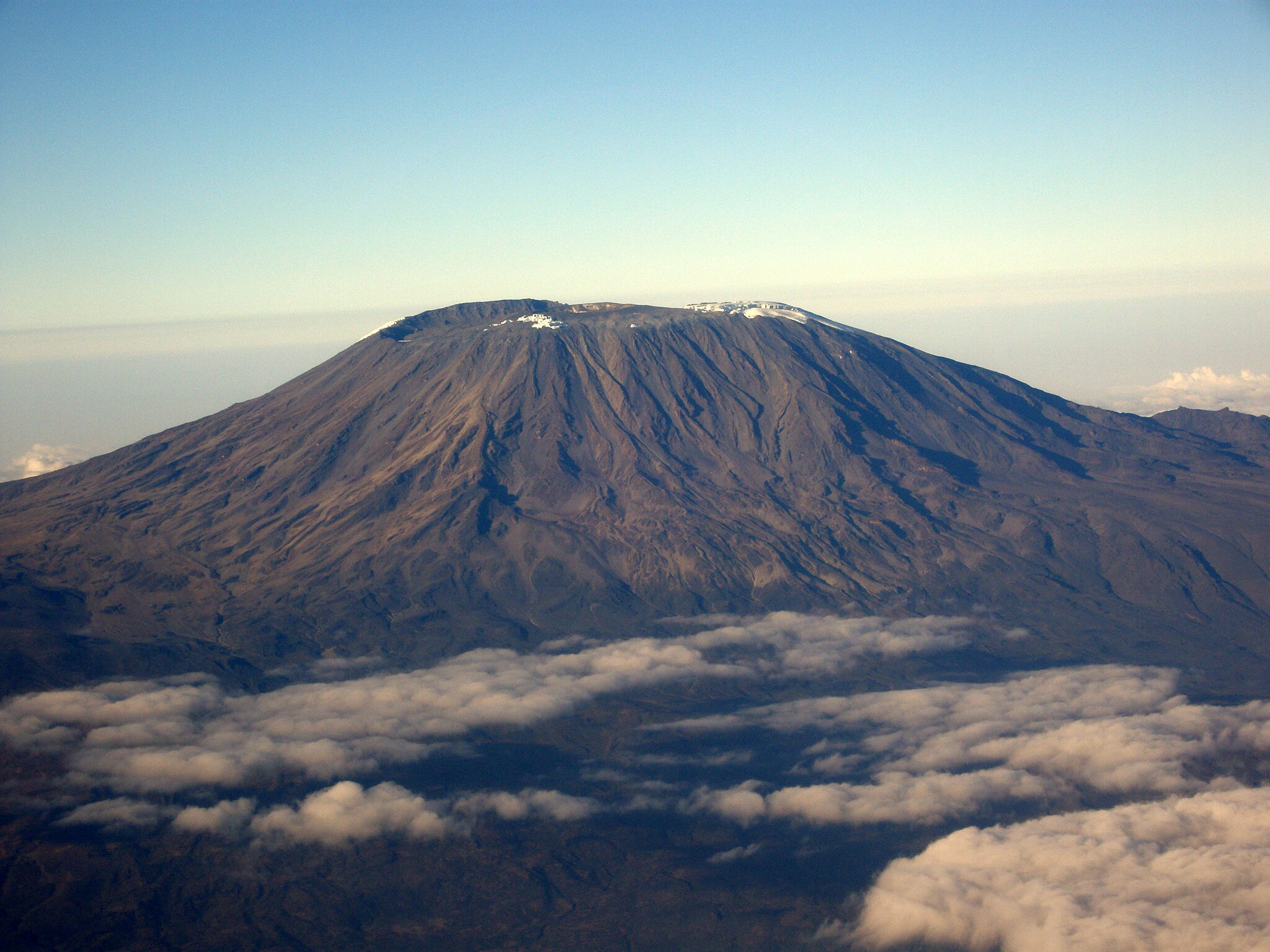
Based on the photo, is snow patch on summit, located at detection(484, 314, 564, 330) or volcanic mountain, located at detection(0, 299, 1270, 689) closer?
volcanic mountain, located at detection(0, 299, 1270, 689)

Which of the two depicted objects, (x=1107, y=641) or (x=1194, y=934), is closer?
(x=1194, y=934)

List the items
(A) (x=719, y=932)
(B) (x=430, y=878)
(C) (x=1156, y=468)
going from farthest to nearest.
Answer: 1. (C) (x=1156, y=468)
2. (B) (x=430, y=878)
3. (A) (x=719, y=932)

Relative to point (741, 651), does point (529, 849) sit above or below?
below

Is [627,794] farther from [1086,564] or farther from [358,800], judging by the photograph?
[1086,564]

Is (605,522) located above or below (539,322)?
below

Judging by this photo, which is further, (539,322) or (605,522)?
(539,322)

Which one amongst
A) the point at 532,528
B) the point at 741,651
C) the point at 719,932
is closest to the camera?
the point at 719,932

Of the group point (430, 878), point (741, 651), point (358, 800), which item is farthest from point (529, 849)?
point (741, 651)

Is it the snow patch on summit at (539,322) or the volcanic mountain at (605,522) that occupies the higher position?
the snow patch on summit at (539,322)
